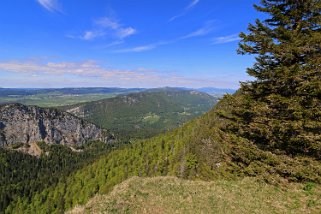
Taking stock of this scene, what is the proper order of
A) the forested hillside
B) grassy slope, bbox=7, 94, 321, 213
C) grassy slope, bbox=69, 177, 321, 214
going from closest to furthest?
grassy slope, bbox=69, 177, 321, 214
the forested hillside
grassy slope, bbox=7, 94, 321, 213

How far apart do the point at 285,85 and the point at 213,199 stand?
9846 millimetres

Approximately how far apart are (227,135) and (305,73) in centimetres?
752

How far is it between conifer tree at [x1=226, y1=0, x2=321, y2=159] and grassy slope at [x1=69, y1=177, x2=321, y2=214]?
2.96 metres

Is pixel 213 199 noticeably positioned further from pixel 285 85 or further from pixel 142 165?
pixel 142 165

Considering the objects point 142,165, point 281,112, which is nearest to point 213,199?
point 281,112

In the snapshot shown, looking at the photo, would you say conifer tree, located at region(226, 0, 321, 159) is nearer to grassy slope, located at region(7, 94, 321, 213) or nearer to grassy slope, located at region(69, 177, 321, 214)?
grassy slope, located at region(69, 177, 321, 214)

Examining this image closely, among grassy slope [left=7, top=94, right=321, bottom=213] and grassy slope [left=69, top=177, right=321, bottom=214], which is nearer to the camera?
grassy slope [left=69, top=177, right=321, bottom=214]

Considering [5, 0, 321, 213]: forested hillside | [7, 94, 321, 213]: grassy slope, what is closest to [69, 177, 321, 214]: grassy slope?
[5, 0, 321, 213]: forested hillside

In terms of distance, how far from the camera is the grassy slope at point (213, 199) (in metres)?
16.3

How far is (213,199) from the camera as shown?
59.4ft

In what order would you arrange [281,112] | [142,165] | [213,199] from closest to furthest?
[213,199] < [281,112] < [142,165]

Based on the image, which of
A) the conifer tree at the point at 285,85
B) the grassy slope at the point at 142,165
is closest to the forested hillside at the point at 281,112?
the conifer tree at the point at 285,85

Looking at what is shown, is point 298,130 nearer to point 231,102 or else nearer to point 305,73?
point 305,73

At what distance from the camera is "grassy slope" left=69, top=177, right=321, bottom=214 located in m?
16.3
